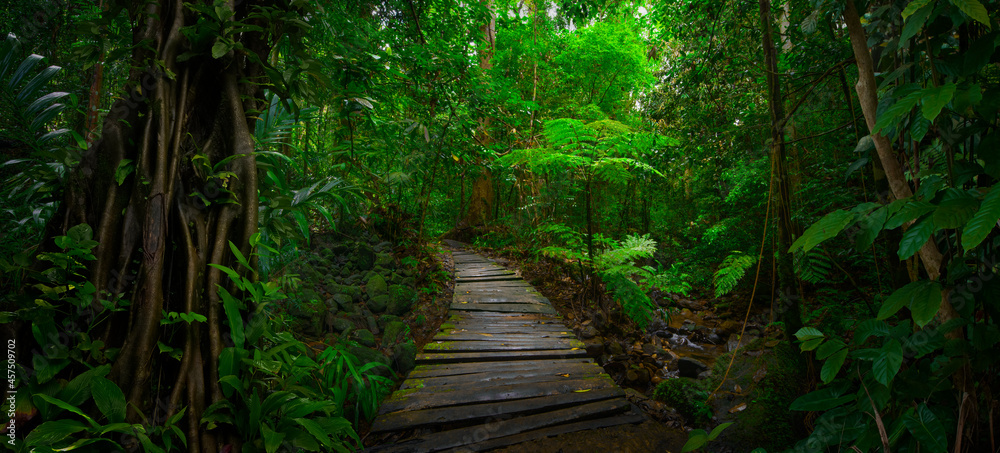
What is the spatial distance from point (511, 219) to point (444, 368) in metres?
5.89

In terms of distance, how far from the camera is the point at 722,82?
12.6ft

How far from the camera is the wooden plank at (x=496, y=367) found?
3123mm

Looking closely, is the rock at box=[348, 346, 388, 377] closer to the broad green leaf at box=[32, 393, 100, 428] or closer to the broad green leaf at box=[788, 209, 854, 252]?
the broad green leaf at box=[32, 393, 100, 428]

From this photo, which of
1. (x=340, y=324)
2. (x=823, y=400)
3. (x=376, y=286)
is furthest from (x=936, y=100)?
(x=376, y=286)

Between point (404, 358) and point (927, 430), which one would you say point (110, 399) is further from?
point (404, 358)

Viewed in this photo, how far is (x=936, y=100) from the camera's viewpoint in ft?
2.76

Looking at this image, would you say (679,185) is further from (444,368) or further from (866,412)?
(866,412)

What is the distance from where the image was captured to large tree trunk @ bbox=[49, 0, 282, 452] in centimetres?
109

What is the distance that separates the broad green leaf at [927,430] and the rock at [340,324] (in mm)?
4460

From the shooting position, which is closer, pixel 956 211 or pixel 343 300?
pixel 956 211

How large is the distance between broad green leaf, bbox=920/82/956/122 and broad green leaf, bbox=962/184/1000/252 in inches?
7.7

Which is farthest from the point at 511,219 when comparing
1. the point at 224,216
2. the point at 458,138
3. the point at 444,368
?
the point at 224,216

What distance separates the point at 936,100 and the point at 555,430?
7.77 feet

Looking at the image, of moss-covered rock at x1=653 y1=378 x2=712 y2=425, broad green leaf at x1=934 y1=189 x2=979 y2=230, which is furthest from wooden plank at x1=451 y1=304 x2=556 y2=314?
broad green leaf at x1=934 y1=189 x2=979 y2=230
